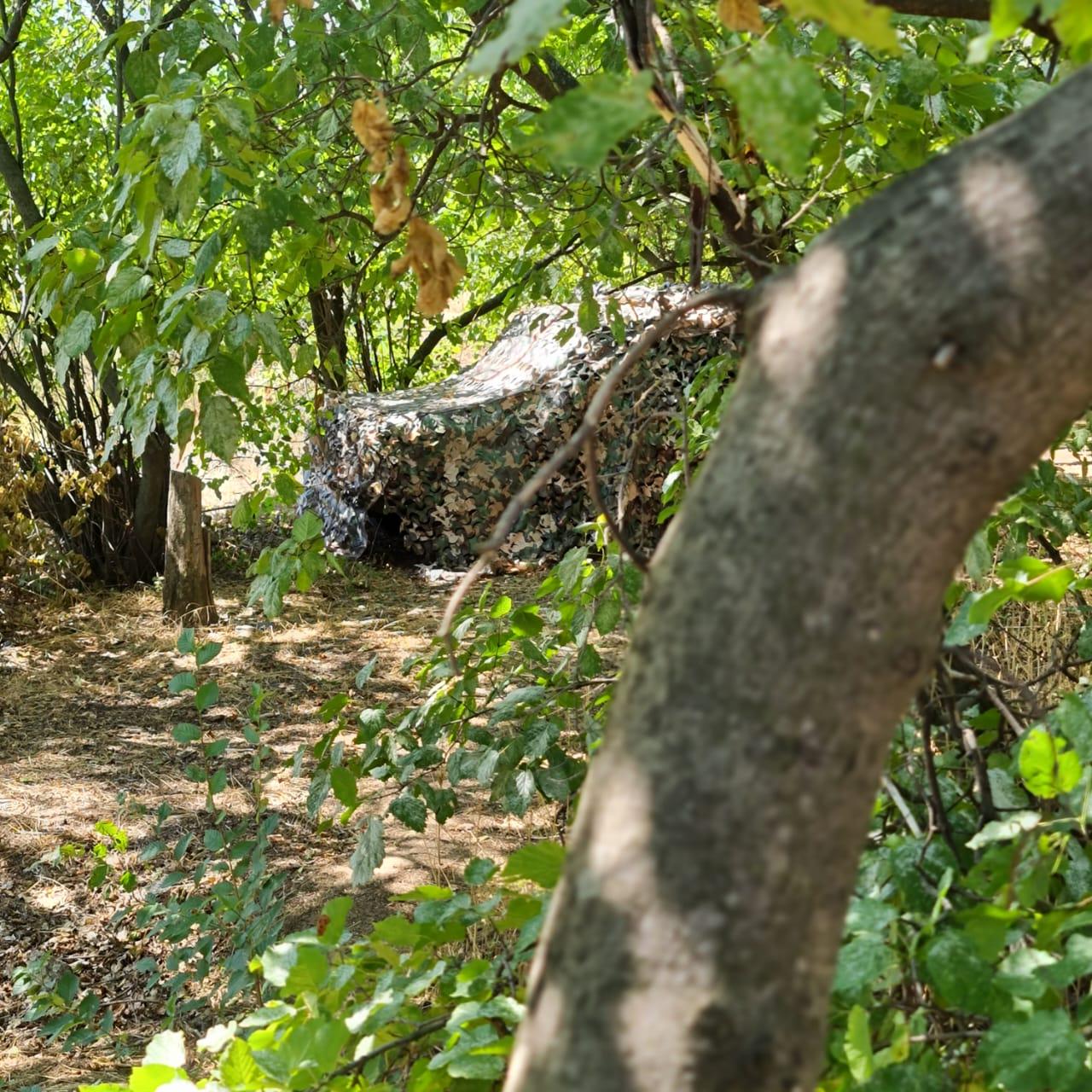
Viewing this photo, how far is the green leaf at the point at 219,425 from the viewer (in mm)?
2039

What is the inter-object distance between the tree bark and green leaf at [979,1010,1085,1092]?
34 centimetres

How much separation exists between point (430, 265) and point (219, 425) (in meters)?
0.76

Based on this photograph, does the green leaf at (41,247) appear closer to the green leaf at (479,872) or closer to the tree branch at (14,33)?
the green leaf at (479,872)

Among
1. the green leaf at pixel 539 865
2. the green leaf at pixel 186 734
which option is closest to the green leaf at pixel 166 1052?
the green leaf at pixel 539 865

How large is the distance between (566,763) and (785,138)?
5.71 ft

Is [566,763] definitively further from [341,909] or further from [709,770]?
[709,770]

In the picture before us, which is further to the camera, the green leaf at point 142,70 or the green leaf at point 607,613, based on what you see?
the green leaf at point 142,70

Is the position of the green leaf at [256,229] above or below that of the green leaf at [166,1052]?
above

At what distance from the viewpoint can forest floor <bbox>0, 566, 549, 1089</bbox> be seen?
12.6 ft

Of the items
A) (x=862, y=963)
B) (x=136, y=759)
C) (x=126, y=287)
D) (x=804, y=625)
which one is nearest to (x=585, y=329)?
(x=126, y=287)

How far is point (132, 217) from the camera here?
2.46 meters

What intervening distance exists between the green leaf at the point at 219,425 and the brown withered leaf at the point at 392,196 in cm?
73

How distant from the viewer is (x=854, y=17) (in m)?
0.76

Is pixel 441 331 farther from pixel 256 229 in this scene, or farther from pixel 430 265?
pixel 430 265
